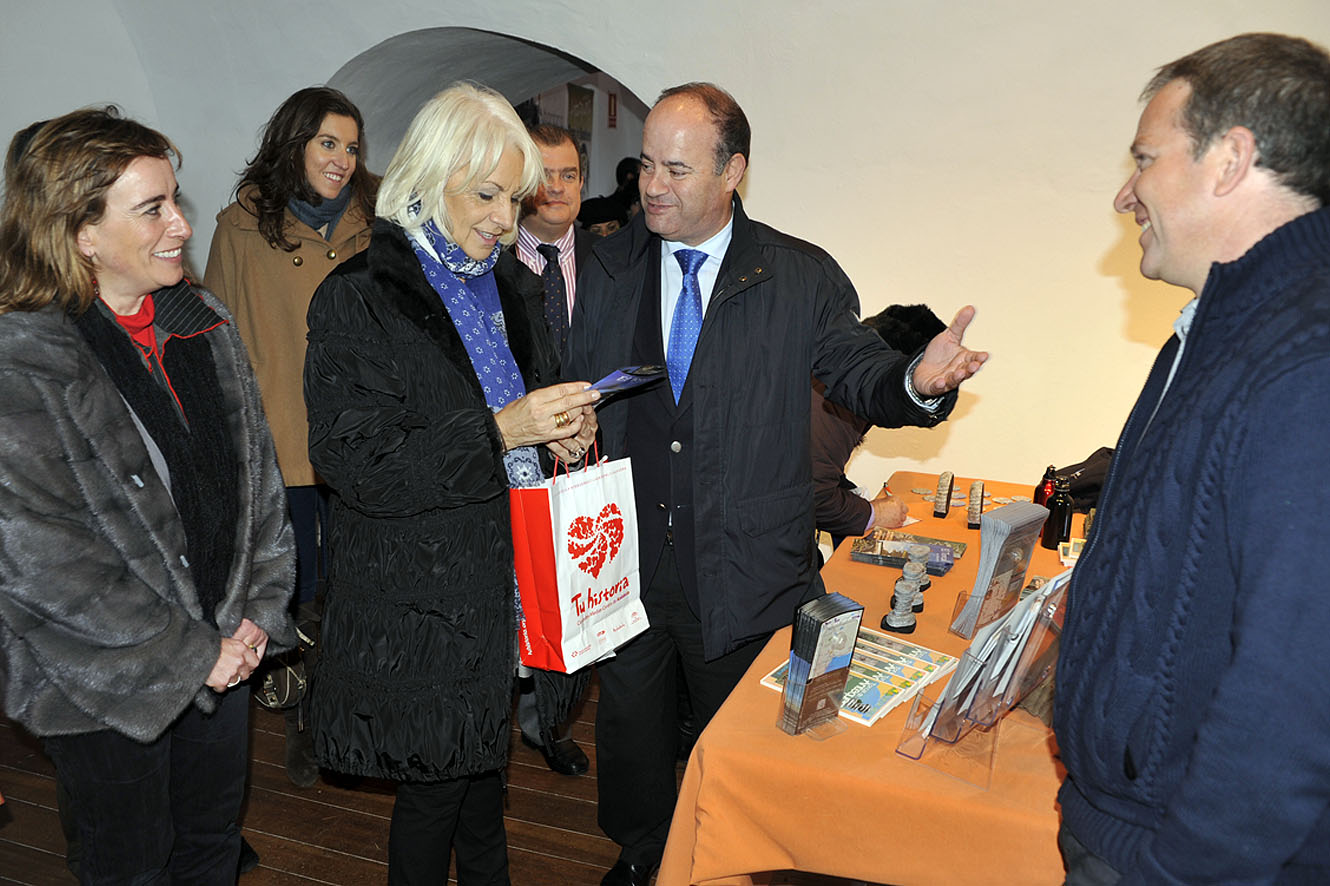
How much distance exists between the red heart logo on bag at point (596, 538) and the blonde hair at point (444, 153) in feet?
2.12

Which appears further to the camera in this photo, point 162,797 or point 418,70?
point 418,70

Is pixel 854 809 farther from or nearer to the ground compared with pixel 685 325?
nearer to the ground

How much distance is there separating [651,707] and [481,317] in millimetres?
1012

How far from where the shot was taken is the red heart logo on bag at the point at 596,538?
1.80 metres

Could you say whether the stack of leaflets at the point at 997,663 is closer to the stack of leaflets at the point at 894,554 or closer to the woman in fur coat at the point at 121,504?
the stack of leaflets at the point at 894,554

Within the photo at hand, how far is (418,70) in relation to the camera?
4.57 meters

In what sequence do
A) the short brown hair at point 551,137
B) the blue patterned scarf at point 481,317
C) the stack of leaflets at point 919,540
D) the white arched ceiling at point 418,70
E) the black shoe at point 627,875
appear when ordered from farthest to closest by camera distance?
the white arched ceiling at point 418,70
the short brown hair at point 551,137
the stack of leaflets at point 919,540
the black shoe at point 627,875
the blue patterned scarf at point 481,317

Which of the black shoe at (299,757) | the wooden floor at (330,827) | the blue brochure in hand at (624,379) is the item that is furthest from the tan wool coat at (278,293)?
the blue brochure in hand at (624,379)

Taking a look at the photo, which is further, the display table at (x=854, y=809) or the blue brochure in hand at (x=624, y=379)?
the blue brochure in hand at (x=624, y=379)

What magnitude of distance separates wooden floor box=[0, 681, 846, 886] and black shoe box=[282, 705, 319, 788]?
3 cm

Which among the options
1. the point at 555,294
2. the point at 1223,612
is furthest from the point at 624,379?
the point at 555,294

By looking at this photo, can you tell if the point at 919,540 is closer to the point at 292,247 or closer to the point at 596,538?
the point at 596,538

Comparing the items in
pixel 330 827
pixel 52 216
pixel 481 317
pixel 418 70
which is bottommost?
pixel 330 827

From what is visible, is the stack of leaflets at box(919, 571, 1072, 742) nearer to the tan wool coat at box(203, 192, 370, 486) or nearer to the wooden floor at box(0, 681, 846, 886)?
the wooden floor at box(0, 681, 846, 886)
